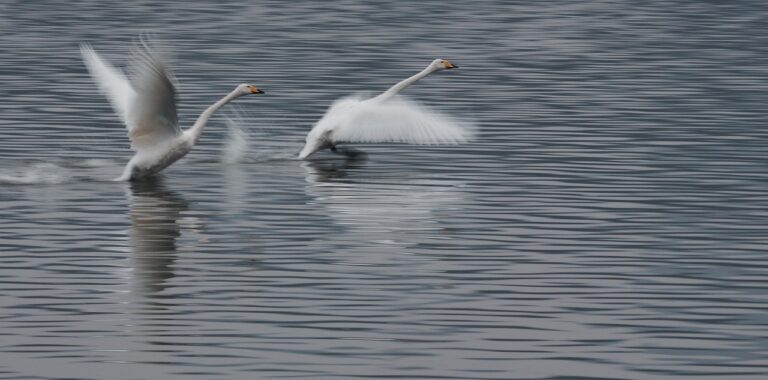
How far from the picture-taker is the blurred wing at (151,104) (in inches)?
834

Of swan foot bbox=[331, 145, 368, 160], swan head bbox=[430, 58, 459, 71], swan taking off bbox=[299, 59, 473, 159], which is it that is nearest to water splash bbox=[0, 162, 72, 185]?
swan taking off bbox=[299, 59, 473, 159]

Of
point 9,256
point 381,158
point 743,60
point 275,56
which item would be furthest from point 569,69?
point 9,256

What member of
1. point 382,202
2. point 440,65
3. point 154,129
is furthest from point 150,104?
point 440,65

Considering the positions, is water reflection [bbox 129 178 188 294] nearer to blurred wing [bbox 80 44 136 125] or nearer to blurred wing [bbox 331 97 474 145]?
blurred wing [bbox 80 44 136 125]

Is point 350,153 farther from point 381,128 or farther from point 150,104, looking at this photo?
point 150,104

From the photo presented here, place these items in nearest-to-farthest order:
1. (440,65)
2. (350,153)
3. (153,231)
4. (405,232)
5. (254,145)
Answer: (405,232), (153,231), (350,153), (254,145), (440,65)

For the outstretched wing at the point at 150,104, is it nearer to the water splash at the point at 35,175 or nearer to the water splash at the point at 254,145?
the water splash at the point at 35,175

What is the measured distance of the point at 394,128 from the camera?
80.1ft

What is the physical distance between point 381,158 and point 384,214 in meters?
5.07

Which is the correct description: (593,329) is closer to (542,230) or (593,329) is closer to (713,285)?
(713,285)

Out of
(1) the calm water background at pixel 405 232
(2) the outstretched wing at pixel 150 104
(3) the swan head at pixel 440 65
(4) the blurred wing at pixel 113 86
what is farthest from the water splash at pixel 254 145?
(3) the swan head at pixel 440 65

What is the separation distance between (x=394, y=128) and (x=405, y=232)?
577cm

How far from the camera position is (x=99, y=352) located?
1352 centimetres

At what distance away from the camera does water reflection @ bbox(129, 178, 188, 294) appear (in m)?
16.5
